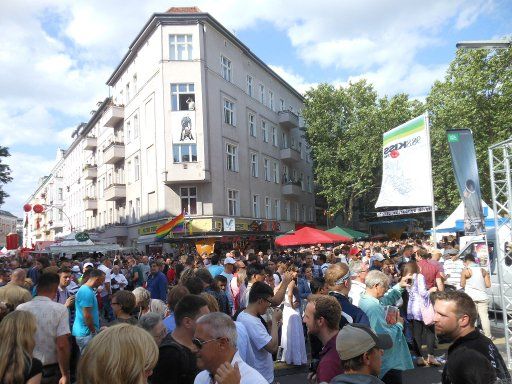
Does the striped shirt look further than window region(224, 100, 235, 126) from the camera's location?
No

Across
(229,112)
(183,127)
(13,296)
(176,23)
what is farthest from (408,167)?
(176,23)

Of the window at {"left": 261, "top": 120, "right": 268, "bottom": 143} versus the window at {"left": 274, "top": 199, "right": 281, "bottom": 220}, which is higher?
the window at {"left": 261, "top": 120, "right": 268, "bottom": 143}

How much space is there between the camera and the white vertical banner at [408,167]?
472 inches

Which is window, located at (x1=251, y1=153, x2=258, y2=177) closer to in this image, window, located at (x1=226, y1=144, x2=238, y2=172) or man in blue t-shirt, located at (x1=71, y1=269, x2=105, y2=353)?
window, located at (x1=226, y1=144, x2=238, y2=172)

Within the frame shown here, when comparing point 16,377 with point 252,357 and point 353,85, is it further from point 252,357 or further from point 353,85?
point 353,85

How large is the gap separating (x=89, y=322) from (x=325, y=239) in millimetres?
14514

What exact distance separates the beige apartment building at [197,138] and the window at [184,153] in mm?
65

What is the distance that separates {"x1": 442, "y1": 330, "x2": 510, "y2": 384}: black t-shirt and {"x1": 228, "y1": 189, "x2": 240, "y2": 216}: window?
1118 inches

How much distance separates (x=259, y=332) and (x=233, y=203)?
1101 inches

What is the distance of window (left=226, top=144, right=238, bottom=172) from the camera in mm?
32062

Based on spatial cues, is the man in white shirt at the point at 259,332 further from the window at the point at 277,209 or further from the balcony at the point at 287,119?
the balcony at the point at 287,119

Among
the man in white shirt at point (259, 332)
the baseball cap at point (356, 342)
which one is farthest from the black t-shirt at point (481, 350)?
the man in white shirt at point (259, 332)

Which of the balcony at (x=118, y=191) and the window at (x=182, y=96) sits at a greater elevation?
the window at (x=182, y=96)

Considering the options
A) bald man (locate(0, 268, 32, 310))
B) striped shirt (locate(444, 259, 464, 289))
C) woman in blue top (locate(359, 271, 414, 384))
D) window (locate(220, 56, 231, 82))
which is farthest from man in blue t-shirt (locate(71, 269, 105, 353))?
window (locate(220, 56, 231, 82))
